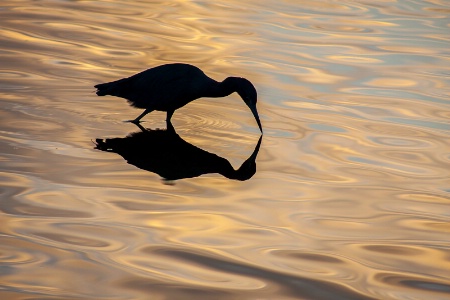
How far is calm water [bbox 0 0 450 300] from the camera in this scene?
653cm

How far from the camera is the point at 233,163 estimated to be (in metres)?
9.02

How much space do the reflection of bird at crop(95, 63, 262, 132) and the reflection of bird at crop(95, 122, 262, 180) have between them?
37cm

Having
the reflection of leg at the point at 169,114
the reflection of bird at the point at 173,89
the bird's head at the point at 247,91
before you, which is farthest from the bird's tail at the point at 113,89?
the bird's head at the point at 247,91

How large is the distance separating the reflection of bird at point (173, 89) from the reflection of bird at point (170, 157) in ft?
1.23

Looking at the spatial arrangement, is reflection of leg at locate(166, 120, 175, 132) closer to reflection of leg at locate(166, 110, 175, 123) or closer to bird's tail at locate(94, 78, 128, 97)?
reflection of leg at locate(166, 110, 175, 123)

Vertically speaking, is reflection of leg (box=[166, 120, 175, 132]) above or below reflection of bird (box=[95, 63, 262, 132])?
below

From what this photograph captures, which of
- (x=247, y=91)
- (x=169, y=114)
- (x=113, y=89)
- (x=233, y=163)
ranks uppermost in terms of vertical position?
(x=247, y=91)

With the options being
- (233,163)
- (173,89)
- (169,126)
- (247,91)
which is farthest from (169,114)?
(233,163)

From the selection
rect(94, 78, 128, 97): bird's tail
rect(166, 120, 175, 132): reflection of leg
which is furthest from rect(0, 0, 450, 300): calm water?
rect(94, 78, 128, 97): bird's tail

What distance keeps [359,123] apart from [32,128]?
11.5 ft

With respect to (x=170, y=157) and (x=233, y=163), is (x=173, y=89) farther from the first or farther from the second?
(x=233, y=163)

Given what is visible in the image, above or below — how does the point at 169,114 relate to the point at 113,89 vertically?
below

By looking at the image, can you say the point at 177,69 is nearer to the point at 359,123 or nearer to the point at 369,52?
the point at 359,123

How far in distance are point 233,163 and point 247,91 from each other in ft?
3.68
